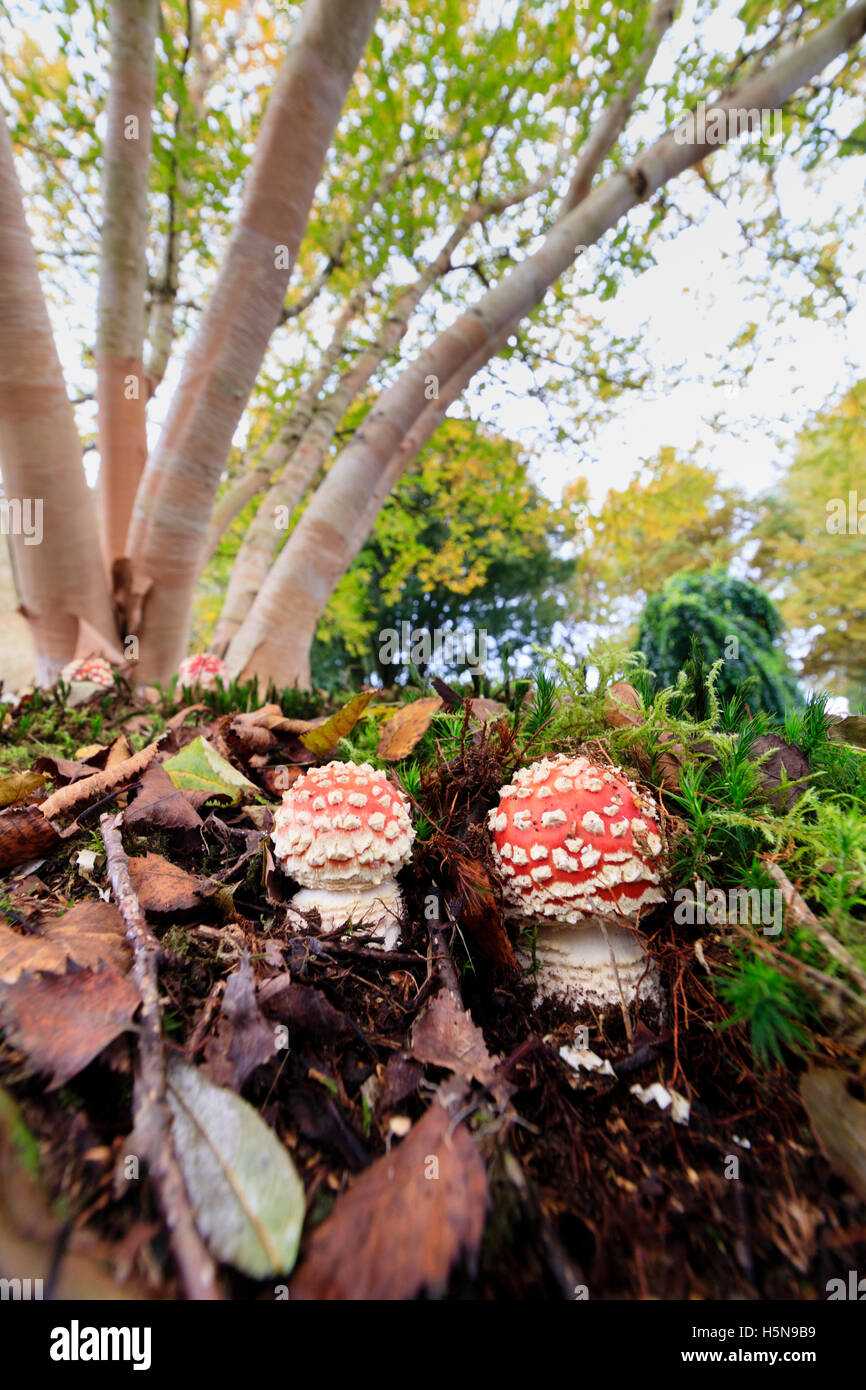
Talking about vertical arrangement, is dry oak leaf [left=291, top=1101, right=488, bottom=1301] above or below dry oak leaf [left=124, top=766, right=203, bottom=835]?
below

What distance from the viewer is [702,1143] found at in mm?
747

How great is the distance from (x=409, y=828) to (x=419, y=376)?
3.34 m

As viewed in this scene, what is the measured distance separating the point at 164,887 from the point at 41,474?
2.47 meters

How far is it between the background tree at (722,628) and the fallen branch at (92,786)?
3.14 meters

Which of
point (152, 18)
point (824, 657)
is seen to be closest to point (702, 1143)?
point (152, 18)

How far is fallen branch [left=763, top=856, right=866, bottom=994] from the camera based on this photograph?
0.68 meters

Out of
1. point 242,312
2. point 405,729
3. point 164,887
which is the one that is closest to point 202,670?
point 242,312

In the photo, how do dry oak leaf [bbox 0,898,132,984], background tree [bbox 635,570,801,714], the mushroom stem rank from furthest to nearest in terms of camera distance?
background tree [bbox 635,570,801,714] < the mushroom stem < dry oak leaf [bbox 0,898,132,984]

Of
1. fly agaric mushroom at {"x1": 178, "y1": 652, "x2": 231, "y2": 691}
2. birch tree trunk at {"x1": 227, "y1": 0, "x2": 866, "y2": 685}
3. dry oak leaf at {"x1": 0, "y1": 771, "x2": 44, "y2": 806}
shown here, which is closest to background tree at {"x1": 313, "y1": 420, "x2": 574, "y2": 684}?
birch tree trunk at {"x1": 227, "y1": 0, "x2": 866, "y2": 685}

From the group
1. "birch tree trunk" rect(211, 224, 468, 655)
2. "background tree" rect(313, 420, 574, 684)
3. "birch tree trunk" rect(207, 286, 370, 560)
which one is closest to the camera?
"birch tree trunk" rect(211, 224, 468, 655)

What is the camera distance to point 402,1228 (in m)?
0.54

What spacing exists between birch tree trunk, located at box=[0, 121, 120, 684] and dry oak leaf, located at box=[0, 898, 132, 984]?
2448 mm

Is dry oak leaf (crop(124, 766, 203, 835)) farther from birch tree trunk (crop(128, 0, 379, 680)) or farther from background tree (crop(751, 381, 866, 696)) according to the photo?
background tree (crop(751, 381, 866, 696))
